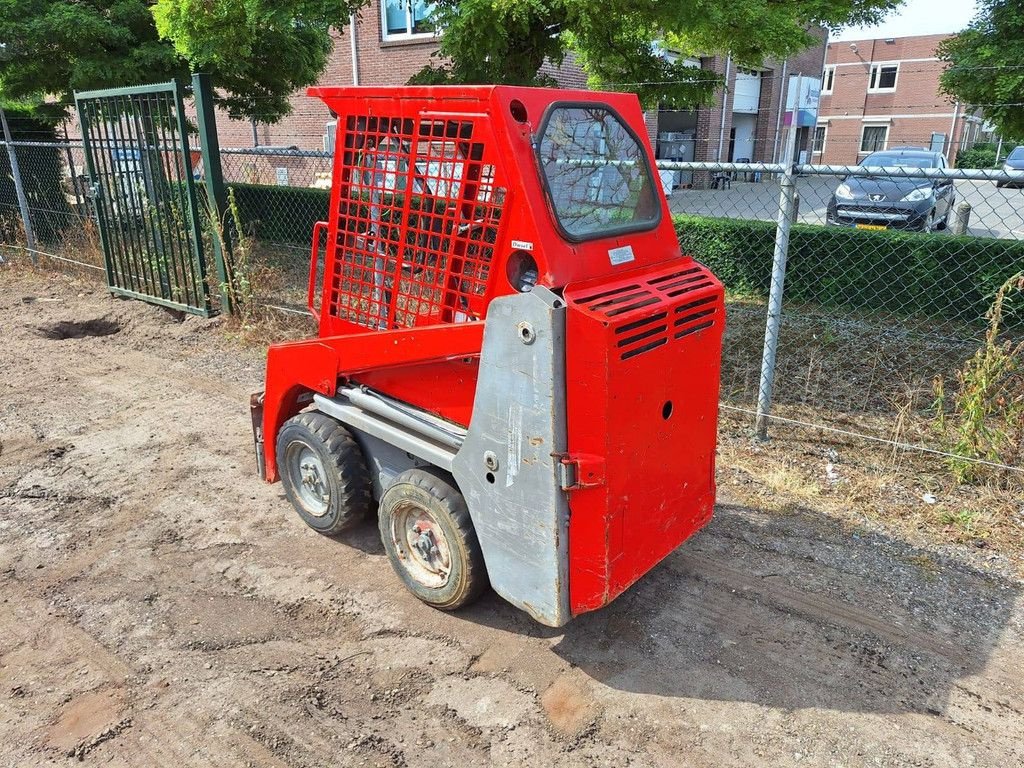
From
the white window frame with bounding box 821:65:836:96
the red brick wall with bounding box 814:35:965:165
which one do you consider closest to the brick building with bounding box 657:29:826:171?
the red brick wall with bounding box 814:35:965:165

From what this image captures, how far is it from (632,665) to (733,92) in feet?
84.7

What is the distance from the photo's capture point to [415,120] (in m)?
2.77

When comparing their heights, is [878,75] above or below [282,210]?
above

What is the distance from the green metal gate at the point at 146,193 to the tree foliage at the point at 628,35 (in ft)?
8.18

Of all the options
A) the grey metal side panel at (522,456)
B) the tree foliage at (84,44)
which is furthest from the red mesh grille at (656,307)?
the tree foliage at (84,44)

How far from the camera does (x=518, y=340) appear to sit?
8.01 feet

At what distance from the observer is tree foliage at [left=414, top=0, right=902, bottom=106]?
17.7 feet

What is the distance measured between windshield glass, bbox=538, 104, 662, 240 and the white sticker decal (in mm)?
70

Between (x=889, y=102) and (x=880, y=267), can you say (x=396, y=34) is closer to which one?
(x=880, y=267)

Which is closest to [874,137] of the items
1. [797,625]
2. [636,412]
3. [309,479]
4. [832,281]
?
[832,281]

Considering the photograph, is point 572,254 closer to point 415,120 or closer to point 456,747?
point 415,120

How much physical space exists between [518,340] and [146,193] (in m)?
6.45

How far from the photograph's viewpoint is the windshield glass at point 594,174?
8.52 ft

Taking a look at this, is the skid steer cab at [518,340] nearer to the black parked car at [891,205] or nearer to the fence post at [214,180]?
the fence post at [214,180]
